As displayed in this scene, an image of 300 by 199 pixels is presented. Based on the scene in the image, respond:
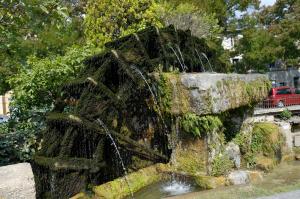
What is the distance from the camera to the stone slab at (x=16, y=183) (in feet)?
17.2

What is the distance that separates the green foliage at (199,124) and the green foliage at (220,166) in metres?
0.59

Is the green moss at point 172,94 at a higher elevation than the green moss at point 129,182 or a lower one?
higher

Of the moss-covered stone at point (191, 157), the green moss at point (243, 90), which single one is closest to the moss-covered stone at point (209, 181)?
the moss-covered stone at point (191, 157)

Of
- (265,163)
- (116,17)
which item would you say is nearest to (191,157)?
(265,163)

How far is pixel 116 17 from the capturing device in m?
18.0

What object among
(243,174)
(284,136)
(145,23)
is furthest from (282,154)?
(145,23)

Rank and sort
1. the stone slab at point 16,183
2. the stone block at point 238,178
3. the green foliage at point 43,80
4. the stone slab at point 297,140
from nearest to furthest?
the stone slab at point 16,183
the stone block at point 238,178
the green foliage at point 43,80
the stone slab at point 297,140

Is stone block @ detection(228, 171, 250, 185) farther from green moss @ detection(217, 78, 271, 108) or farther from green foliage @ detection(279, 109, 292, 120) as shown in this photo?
green foliage @ detection(279, 109, 292, 120)

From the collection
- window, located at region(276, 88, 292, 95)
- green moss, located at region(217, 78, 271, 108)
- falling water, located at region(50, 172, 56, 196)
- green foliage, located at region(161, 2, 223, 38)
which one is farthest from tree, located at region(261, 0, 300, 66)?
falling water, located at region(50, 172, 56, 196)

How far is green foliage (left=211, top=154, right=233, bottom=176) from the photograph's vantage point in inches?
313

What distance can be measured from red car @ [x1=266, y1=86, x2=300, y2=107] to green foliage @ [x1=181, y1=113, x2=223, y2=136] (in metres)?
15.6

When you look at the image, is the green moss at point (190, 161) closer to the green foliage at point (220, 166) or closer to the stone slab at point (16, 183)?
the green foliage at point (220, 166)

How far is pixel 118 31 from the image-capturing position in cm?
1833

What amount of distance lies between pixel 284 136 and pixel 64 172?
6.76 meters
